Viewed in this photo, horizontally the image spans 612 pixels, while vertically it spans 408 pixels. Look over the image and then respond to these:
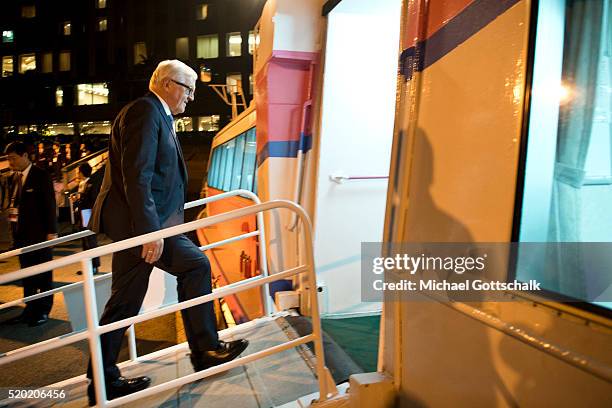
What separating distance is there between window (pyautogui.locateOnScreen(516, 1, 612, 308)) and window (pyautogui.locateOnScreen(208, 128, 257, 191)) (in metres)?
4.39

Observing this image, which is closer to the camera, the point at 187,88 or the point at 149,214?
the point at 149,214

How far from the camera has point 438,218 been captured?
196 cm

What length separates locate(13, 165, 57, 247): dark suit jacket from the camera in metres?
4.34

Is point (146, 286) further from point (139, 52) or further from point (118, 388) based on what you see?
point (139, 52)

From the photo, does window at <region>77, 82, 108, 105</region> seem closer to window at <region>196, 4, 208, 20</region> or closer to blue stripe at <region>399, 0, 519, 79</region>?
window at <region>196, 4, 208, 20</region>

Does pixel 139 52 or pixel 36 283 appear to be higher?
pixel 139 52

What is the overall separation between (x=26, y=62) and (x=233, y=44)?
22.9m

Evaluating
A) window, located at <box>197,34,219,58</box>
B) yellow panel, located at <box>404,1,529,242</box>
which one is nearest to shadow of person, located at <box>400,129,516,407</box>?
yellow panel, located at <box>404,1,529,242</box>

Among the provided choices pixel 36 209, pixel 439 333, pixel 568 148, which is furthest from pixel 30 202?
pixel 568 148

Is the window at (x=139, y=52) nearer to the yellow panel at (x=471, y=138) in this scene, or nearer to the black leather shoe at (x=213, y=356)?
the black leather shoe at (x=213, y=356)

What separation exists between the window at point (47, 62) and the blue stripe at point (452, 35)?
165 ft

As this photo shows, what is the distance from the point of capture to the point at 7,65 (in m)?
45.0

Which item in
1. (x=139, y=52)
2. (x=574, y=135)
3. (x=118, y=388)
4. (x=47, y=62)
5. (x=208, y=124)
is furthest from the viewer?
(x=47, y=62)

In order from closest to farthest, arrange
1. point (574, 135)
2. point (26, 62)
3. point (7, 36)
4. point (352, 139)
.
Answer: point (574, 135) < point (352, 139) < point (26, 62) < point (7, 36)
